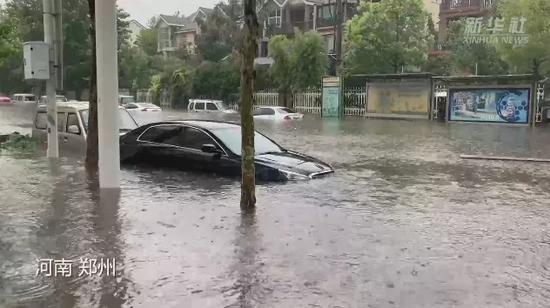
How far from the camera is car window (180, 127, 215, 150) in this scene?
11039mm

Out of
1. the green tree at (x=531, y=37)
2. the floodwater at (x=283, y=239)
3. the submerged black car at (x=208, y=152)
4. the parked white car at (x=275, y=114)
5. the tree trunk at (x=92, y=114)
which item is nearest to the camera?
the floodwater at (x=283, y=239)

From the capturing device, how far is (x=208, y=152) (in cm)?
1095

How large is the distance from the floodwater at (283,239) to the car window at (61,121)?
288cm

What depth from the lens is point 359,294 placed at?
488cm

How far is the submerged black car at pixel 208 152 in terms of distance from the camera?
34.5ft

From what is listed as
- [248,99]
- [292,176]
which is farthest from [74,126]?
[248,99]

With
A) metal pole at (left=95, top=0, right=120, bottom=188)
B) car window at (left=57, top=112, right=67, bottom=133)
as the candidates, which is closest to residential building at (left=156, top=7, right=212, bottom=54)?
car window at (left=57, top=112, right=67, bottom=133)

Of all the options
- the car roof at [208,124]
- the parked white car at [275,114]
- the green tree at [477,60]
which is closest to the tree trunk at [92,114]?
the car roof at [208,124]

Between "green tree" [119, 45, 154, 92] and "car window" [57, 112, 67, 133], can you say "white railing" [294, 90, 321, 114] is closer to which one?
"green tree" [119, 45, 154, 92]

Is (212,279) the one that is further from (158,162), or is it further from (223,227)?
(158,162)

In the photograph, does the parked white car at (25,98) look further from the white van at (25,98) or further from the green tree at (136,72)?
the green tree at (136,72)

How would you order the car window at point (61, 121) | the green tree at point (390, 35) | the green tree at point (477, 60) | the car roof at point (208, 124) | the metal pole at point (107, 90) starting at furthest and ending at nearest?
the green tree at point (477, 60), the green tree at point (390, 35), the car window at point (61, 121), the car roof at point (208, 124), the metal pole at point (107, 90)

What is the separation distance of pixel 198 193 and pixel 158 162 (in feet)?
8.90

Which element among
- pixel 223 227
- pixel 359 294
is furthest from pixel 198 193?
pixel 359 294
